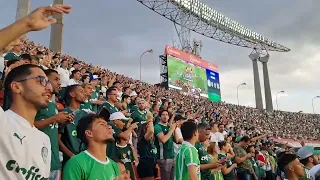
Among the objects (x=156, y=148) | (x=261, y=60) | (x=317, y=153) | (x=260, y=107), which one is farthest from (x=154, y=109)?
(x=261, y=60)

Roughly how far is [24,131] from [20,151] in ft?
0.54

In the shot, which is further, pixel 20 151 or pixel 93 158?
pixel 93 158

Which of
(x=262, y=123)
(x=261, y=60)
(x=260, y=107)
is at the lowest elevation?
(x=262, y=123)

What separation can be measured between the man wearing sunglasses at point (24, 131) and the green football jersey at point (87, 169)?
1.53 ft

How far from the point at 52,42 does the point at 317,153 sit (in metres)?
20.1

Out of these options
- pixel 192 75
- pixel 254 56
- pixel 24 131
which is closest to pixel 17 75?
pixel 24 131

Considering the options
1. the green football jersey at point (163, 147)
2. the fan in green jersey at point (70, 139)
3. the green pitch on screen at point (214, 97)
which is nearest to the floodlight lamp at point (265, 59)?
the green pitch on screen at point (214, 97)

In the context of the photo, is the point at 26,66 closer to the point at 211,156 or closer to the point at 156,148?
the point at 156,148

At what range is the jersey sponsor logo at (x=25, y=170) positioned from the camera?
1983 mm

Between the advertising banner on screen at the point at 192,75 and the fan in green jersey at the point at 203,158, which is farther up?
the advertising banner on screen at the point at 192,75

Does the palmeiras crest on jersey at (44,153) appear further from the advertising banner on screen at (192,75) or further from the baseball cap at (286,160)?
the advertising banner on screen at (192,75)

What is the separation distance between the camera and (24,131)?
215 centimetres

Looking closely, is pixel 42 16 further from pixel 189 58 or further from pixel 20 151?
pixel 189 58

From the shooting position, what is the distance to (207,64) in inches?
1508
